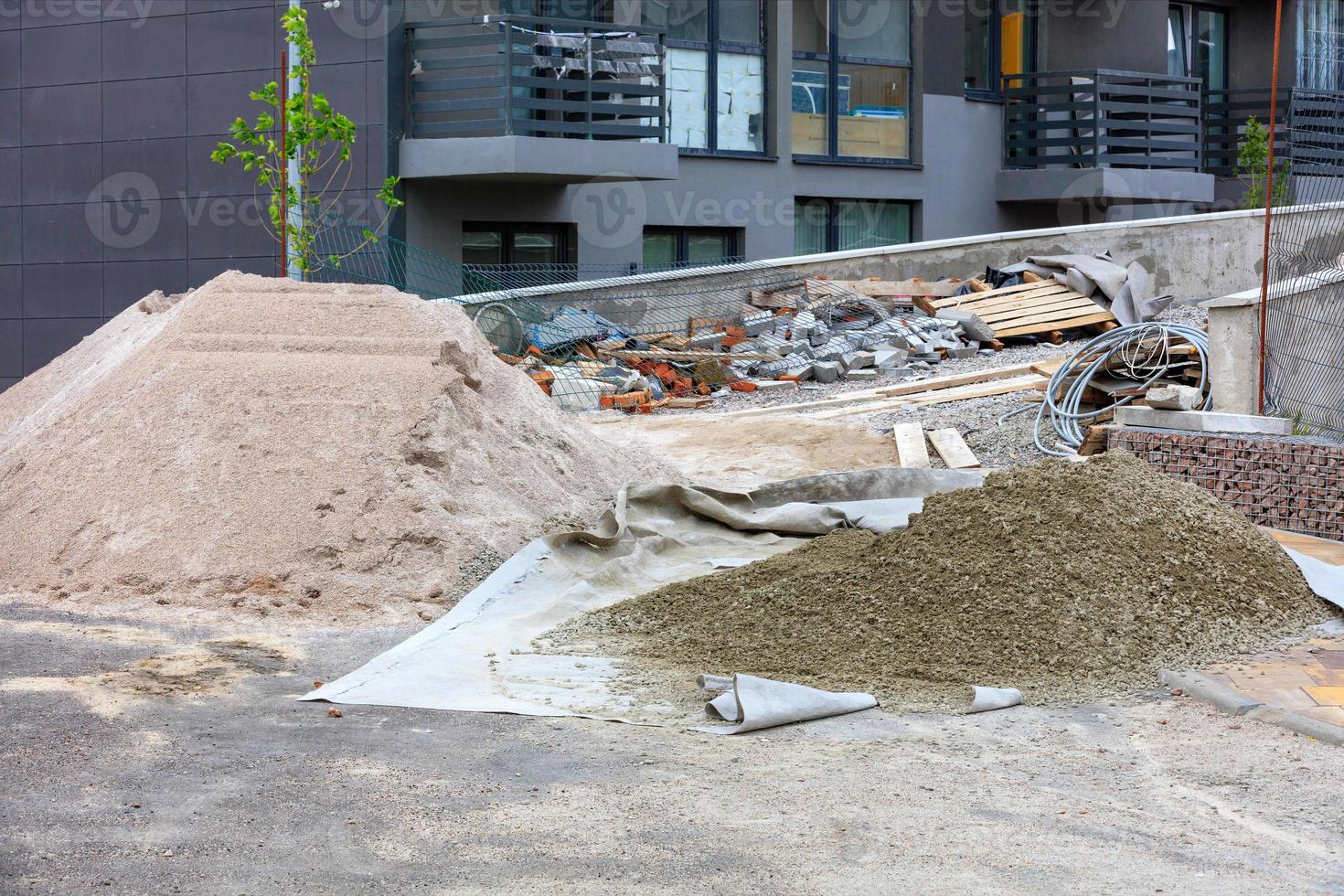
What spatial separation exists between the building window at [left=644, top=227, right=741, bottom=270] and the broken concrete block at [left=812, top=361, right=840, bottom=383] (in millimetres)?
4501

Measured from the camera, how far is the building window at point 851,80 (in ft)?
74.7

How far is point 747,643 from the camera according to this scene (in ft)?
21.6

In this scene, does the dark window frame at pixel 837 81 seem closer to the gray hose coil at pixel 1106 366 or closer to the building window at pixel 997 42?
the building window at pixel 997 42

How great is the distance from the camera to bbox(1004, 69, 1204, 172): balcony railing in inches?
925

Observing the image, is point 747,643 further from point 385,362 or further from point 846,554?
point 385,362

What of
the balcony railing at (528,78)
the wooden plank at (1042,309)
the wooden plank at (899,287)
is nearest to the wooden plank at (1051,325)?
the wooden plank at (1042,309)

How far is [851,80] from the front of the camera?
23.3 meters

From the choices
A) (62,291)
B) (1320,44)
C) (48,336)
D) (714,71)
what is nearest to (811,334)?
(714,71)

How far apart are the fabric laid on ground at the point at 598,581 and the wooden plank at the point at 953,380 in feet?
20.3

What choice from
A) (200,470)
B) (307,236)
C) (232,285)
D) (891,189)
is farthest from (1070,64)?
(200,470)

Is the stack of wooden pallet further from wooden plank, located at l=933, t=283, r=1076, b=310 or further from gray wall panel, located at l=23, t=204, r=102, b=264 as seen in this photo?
gray wall panel, located at l=23, t=204, r=102, b=264

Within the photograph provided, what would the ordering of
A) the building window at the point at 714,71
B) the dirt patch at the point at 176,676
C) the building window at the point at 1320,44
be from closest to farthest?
the dirt patch at the point at 176,676 → the building window at the point at 714,71 → the building window at the point at 1320,44

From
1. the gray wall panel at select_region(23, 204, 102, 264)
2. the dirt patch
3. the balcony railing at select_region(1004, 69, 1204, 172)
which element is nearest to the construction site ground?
the dirt patch

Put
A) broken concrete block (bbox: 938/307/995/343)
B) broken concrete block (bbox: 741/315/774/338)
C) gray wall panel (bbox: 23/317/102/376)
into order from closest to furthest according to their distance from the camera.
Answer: broken concrete block (bbox: 938/307/995/343) → broken concrete block (bbox: 741/315/774/338) → gray wall panel (bbox: 23/317/102/376)
